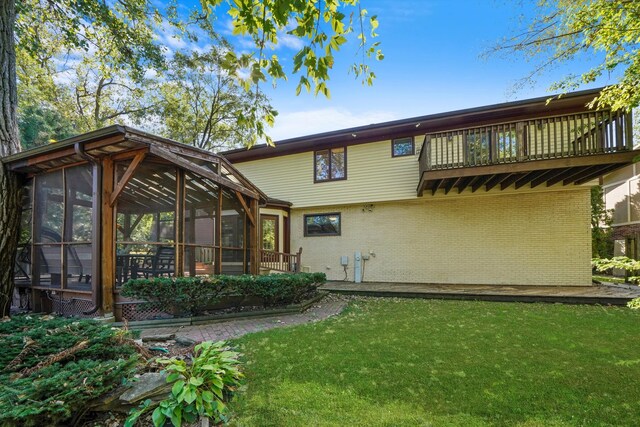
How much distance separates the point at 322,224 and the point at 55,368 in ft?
33.4

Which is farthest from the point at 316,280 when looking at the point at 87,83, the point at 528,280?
the point at 87,83

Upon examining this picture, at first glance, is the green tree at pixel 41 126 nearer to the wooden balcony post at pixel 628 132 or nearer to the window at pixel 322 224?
the window at pixel 322 224

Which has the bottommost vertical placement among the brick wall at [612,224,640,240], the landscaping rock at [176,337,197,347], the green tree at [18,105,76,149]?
the landscaping rock at [176,337,197,347]

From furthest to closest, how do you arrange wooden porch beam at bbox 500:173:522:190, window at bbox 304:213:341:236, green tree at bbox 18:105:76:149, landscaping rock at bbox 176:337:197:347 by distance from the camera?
1. green tree at bbox 18:105:76:149
2. window at bbox 304:213:341:236
3. wooden porch beam at bbox 500:173:522:190
4. landscaping rock at bbox 176:337:197:347

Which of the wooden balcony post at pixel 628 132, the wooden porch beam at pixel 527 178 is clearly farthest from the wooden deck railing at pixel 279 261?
the wooden balcony post at pixel 628 132

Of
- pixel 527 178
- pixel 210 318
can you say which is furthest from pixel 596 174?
pixel 210 318

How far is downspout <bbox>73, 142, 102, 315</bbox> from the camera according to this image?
217 inches

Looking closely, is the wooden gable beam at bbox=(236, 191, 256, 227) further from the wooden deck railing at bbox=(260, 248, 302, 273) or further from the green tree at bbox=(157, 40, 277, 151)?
the green tree at bbox=(157, 40, 277, 151)

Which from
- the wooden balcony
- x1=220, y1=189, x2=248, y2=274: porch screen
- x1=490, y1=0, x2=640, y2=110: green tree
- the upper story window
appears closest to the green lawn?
x1=220, y1=189, x2=248, y2=274: porch screen

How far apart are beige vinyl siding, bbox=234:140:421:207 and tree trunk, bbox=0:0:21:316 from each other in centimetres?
825

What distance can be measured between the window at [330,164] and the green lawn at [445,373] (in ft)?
22.9

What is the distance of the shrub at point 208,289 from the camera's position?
545 cm

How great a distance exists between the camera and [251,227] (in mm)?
8539

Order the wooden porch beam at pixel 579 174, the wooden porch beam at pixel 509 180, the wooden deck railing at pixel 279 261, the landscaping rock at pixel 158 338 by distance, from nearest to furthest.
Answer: the landscaping rock at pixel 158 338 < the wooden porch beam at pixel 579 174 < the wooden porch beam at pixel 509 180 < the wooden deck railing at pixel 279 261
